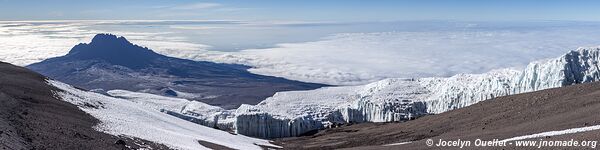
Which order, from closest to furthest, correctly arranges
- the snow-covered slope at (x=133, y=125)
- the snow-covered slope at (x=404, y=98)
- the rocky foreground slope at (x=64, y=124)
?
the rocky foreground slope at (x=64, y=124) → the snow-covered slope at (x=133, y=125) → the snow-covered slope at (x=404, y=98)

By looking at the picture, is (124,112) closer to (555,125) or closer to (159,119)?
(159,119)

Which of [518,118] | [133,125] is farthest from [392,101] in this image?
[133,125]

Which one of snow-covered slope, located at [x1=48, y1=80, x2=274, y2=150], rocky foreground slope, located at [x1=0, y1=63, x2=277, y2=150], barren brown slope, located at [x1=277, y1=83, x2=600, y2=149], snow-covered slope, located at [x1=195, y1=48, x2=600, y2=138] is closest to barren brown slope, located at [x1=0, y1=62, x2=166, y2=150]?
rocky foreground slope, located at [x1=0, y1=63, x2=277, y2=150]

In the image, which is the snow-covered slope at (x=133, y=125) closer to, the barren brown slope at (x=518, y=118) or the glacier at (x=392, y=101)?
the barren brown slope at (x=518, y=118)

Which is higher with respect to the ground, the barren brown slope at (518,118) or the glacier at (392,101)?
the barren brown slope at (518,118)

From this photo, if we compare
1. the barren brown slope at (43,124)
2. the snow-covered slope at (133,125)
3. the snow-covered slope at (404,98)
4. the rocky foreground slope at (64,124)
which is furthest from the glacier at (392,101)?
the barren brown slope at (43,124)

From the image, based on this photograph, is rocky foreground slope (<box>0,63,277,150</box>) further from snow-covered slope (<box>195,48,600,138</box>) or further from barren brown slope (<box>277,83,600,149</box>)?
snow-covered slope (<box>195,48,600,138</box>)

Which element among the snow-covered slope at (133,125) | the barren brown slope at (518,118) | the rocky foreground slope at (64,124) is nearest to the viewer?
the rocky foreground slope at (64,124)

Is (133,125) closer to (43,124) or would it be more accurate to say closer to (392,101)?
(43,124)
